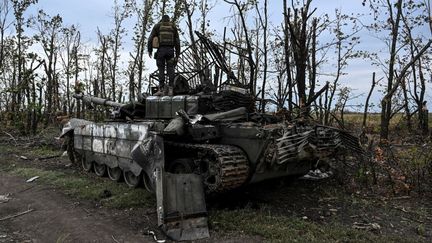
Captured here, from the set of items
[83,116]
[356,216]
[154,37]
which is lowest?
[356,216]

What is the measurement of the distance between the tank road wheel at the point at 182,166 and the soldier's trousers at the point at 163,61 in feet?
9.34

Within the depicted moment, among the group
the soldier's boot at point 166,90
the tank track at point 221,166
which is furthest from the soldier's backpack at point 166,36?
the tank track at point 221,166

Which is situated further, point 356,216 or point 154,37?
point 154,37

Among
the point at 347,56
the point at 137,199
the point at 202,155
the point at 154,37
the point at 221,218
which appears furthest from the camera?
the point at 347,56

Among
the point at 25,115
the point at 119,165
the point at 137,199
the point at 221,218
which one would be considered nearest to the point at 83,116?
the point at 25,115

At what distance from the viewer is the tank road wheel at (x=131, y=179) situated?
31.9 feet

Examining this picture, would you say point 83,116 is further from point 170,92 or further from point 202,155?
point 202,155

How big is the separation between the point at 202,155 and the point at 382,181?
4.14 metres

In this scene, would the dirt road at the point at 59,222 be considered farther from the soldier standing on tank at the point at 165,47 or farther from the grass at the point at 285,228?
the soldier standing on tank at the point at 165,47

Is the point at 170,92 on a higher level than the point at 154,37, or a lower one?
lower

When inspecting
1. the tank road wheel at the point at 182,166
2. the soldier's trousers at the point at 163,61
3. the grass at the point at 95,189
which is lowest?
the grass at the point at 95,189

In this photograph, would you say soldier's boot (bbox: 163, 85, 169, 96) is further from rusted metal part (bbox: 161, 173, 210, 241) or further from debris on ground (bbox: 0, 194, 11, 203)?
debris on ground (bbox: 0, 194, 11, 203)

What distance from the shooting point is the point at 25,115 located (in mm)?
22906

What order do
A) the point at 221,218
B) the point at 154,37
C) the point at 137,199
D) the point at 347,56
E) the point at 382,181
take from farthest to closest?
the point at 347,56 < the point at 154,37 < the point at 382,181 < the point at 137,199 < the point at 221,218
